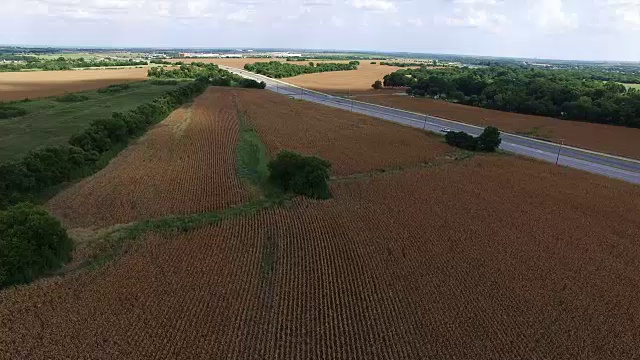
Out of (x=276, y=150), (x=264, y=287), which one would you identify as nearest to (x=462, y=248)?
(x=264, y=287)

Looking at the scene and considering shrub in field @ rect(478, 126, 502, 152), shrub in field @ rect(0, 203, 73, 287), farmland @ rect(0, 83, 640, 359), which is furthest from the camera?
shrub in field @ rect(478, 126, 502, 152)

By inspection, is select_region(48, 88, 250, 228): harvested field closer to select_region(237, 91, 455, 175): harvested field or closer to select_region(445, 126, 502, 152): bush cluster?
select_region(237, 91, 455, 175): harvested field

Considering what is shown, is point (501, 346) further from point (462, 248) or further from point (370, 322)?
point (462, 248)

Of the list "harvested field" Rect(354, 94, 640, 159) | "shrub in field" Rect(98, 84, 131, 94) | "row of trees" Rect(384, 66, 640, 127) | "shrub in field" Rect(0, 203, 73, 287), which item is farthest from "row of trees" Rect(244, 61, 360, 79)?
"shrub in field" Rect(0, 203, 73, 287)

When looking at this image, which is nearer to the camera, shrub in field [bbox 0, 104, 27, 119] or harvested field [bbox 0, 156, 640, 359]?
harvested field [bbox 0, 156, 640, 359]

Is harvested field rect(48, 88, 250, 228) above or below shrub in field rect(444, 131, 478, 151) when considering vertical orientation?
above

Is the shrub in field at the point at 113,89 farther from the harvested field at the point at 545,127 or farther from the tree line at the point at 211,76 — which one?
the harvested field at the point at 545,127

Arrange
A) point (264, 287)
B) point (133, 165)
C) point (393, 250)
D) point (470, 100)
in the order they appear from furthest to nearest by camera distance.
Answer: point (470, 100) → point (133, 165) → point (393, 250) → point (264, 287)

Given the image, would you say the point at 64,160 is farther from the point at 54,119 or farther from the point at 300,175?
the point at 54,119
